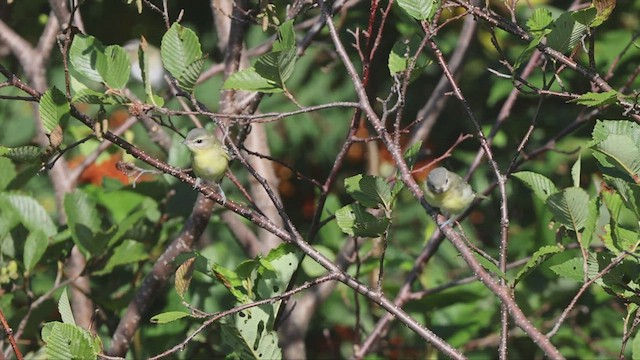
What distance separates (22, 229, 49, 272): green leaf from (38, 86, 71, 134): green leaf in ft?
2.34

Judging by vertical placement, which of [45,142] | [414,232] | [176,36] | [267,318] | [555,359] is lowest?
[414,232]

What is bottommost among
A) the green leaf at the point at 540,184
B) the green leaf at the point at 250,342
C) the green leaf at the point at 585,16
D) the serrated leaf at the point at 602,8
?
the green leaf at the point at 250,342

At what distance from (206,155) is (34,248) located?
50cm

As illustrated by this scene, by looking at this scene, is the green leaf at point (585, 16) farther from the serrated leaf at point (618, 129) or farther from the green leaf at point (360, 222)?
the green leaf at point (360, 222)

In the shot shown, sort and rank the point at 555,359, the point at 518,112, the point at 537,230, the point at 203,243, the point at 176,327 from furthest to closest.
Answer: the point at 518,112, the point at 203,243, the point at 537,230, the point at 176,327, the point at 555,359

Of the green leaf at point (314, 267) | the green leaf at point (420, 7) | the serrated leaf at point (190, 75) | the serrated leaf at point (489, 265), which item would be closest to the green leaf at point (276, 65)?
the serrated leaf at point (190, 75)

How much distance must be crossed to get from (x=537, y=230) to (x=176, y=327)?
1.27 m

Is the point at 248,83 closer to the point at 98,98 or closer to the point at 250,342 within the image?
the point at 98,98

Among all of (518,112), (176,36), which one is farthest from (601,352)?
(176,36)

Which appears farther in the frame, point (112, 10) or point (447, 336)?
point (112, 10)

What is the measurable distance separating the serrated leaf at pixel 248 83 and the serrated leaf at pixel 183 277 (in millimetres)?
339

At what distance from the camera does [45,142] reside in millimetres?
2809

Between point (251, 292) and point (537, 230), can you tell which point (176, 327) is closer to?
point (251, 292)

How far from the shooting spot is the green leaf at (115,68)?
1674mm
